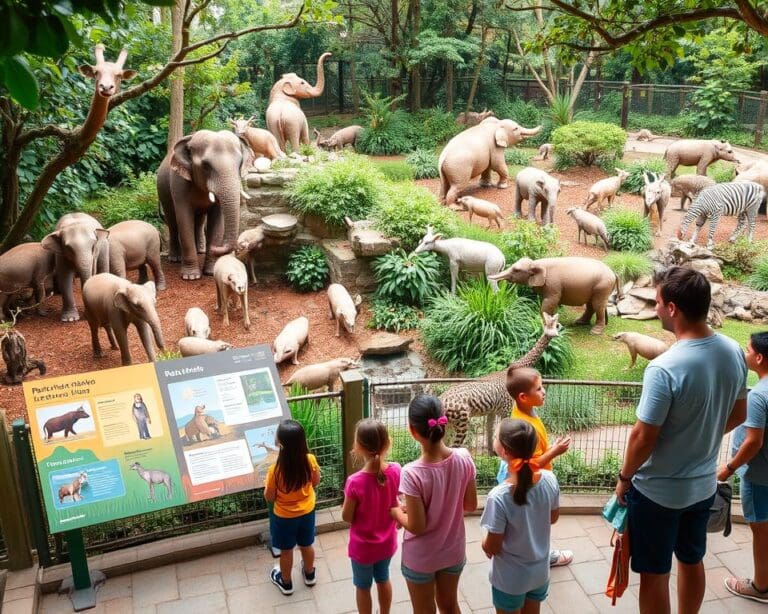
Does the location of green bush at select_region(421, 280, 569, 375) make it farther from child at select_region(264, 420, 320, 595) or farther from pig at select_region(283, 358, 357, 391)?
child at select_region(264, 420, 320, 595)

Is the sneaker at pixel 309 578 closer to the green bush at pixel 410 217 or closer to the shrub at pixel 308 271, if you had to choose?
the green bush at pixel 410 217

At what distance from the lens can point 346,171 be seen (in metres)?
10.1

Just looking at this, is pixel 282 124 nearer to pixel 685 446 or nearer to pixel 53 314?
pixel 53 314

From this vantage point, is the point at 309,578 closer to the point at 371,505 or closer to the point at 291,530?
the point at 291,530

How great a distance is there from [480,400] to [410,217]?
179 inches

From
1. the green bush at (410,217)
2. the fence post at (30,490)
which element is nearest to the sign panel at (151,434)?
the fence post at (30,490)

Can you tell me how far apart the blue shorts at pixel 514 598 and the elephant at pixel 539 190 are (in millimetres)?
8758

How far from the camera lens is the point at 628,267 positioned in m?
9.86

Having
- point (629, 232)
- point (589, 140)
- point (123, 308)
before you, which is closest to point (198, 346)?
point (123, 308)

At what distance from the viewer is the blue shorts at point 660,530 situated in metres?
3.16

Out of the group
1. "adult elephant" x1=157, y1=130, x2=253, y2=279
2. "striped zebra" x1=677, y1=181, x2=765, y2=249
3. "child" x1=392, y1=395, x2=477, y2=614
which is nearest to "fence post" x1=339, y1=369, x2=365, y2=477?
"child" x1=392, y1=395, x2=477, y2=614

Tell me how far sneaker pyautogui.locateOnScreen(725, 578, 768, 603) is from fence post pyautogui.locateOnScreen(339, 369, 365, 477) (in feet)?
7.70

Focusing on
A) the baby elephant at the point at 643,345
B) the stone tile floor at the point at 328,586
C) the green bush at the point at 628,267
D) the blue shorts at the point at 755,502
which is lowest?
the stone tile floor at the point at 328,586

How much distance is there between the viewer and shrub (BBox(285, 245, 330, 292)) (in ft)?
32.1
